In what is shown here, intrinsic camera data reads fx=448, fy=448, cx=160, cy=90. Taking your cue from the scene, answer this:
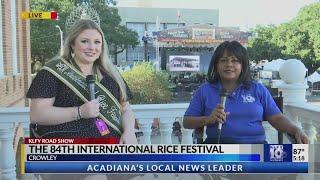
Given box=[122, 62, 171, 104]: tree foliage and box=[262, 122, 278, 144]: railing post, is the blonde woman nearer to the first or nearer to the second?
box=[262, 122, 278, 144]: railing post

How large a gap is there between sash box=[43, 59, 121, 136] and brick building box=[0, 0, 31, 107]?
18.6 ft

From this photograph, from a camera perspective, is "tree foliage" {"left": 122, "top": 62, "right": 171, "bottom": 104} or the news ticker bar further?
"tree foliage" {"left": 122, "top": 62, "right": 171, "bottom": 104}

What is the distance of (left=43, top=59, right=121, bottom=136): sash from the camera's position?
218cm

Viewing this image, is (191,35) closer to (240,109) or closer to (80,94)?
(240,109)

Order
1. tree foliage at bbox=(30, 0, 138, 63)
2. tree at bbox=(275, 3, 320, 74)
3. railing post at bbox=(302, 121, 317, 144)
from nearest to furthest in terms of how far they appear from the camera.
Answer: railing post at bbox=(302, 121, 317, 144)
tree foliage at bbox=(30, 0, 138, 63)
tree at bbox=(275, 3, 320, 74)

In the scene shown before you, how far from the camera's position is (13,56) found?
465 inches

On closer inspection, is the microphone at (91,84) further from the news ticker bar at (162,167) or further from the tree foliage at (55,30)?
the tree foliage at (55,30)

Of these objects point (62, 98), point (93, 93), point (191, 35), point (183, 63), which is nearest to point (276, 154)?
point (93, 93)

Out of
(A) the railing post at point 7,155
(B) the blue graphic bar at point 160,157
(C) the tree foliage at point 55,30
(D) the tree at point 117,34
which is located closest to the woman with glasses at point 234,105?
(B) the blue graphic bar at point 160,157

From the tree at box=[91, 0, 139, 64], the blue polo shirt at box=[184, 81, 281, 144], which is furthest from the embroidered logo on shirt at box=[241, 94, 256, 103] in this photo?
the tree at box=[91, 0, 139, 64]

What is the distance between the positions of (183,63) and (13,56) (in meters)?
22.6

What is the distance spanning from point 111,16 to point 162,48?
5053 mm

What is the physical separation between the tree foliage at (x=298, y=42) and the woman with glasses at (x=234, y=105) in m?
38.2

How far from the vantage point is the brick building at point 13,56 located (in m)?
9.77
